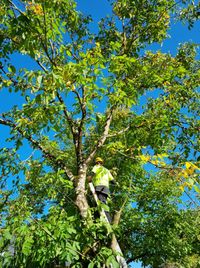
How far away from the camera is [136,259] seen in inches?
807

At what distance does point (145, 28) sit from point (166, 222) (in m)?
11.2

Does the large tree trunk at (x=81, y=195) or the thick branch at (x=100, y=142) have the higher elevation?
the thick branch at (x=100, y=142)

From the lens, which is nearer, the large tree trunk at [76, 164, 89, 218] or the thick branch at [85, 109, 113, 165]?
the large tree trunk at [76, 164, 89, 218]

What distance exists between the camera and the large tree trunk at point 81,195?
26.8 ft

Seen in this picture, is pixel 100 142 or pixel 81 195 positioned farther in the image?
pixel 100 142

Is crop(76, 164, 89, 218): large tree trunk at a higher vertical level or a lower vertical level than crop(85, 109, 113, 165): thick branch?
lower

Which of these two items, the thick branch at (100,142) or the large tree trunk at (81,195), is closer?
the large tree trunk at (81,195)

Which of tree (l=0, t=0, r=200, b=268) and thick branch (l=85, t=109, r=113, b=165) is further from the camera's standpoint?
thick branch (l=85, t=109, r=113, b=165)

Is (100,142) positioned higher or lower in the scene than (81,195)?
higher

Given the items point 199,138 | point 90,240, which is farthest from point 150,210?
point 90,240

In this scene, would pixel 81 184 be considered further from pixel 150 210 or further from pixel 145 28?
pixel 150 210

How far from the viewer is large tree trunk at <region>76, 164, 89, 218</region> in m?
8.16

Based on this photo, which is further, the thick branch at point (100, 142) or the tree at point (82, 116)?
the thick branch at point (100, 142)

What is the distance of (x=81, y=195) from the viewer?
27.9ft
